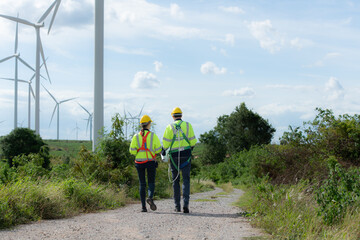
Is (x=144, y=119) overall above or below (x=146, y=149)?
above

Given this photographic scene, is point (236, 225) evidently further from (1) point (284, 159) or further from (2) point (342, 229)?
(1) point (284, 159)

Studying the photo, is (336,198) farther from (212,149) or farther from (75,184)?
(212,149)

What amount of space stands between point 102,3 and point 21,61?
25.7 m

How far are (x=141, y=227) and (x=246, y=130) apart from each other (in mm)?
39973

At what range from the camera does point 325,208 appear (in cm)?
686

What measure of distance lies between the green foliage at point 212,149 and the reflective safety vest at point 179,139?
128ft

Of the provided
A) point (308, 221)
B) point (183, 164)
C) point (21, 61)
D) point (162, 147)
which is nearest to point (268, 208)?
point (308, 221)

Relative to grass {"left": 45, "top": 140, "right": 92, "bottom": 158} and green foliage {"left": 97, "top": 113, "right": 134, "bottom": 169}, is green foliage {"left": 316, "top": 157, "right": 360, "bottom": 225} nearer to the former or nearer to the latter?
green foliage {"left": 97, "top": 113, "right": 134, "bottom": 169}

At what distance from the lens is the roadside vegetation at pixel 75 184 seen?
8359 mm

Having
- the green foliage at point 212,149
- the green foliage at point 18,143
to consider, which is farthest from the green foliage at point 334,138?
the green foliage at point 212,149

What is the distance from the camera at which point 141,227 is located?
7.32 metres

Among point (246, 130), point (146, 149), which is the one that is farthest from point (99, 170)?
point (246, 130)

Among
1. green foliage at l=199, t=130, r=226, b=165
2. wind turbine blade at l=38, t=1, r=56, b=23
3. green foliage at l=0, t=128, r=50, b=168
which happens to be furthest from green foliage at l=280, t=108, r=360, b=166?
green foliage at l=199, t=130, r=226, b=165

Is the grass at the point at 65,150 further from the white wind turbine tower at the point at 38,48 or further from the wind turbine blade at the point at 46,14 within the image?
the wind turbine blade at the point at 46,14
